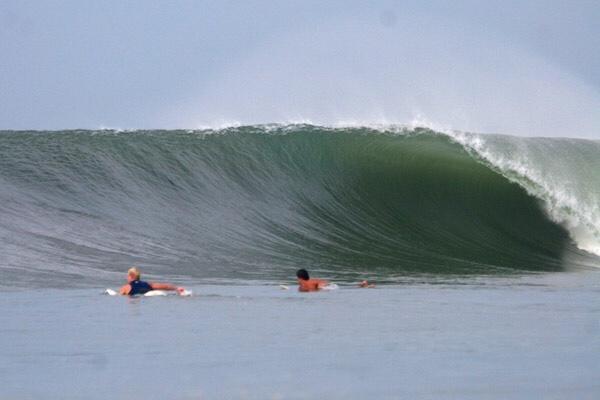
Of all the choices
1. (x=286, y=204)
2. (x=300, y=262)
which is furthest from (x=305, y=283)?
(x=286, y=204)

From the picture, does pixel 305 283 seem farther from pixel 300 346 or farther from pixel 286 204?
pixel 286 204

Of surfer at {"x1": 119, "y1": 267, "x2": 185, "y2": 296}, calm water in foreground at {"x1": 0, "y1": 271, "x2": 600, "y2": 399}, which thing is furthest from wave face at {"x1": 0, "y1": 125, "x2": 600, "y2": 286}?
calm water in foreground at {"x1": 0, "y1": 271, "x2": 600, "y2": 399}

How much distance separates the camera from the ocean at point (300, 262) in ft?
21.0

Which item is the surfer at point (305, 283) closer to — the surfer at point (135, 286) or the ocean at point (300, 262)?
the ocean at point (300, 262)

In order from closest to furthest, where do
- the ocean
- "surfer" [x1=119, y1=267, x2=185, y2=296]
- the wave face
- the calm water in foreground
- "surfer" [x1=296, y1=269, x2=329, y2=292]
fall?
the calm water in foreground, the ocean, "surfer" [x1=119, y1=267, x2=185, y2=296], "surfer" [x1=296, y1=269, x2=329, y2=292], the wave face

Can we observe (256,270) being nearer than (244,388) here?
No

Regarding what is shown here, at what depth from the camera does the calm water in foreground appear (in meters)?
5.86

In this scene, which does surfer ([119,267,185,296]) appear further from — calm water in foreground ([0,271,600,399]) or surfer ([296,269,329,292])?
surfer ([296,269,329,292])

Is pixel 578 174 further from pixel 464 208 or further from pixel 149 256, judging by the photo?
pixel 149 256

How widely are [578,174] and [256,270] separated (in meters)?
14.0

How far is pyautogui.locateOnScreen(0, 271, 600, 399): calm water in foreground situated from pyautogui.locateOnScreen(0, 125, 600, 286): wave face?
3.48m

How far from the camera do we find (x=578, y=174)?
2766cm

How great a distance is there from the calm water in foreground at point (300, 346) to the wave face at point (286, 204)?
3475 millimetres

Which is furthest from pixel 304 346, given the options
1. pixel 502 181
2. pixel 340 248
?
pixel 502 181
